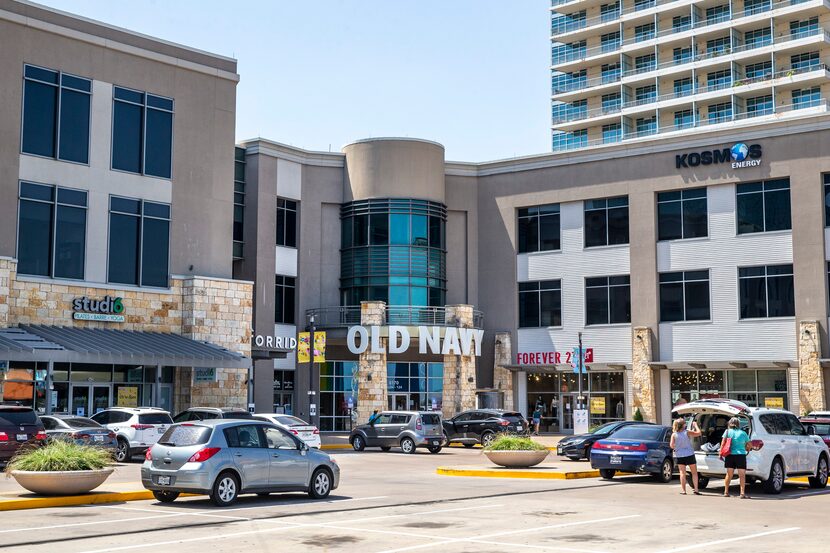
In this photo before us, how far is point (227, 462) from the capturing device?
17594 mm

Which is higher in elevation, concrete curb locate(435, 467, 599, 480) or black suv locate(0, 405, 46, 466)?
black suv locate(0, 405, 46, 466)

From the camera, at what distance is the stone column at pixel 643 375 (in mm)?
49812

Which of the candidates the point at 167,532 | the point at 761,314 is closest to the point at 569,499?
the point at 167,532

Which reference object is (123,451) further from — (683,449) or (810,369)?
(810,369)

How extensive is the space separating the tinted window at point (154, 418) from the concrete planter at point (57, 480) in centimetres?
1139

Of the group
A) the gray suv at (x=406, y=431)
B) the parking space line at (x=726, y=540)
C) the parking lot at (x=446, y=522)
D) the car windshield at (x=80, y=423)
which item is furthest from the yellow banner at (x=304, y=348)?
the parking space line at (x=726, y=540)

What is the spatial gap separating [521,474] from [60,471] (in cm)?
1178

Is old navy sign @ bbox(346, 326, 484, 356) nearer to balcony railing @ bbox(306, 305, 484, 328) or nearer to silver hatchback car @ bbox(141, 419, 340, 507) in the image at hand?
balcony railing @ bbox(306, 305, 484, 328)

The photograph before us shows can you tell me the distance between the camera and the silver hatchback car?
683 inches

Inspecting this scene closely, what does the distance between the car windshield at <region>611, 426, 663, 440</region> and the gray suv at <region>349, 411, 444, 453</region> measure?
1295 cm

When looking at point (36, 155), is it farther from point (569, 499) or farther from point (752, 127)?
point (752, 127)

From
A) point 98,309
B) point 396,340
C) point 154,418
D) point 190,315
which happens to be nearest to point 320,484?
point 154,418

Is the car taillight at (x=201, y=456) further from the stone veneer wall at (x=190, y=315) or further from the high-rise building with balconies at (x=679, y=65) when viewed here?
the high-rise building with balconies at (x=679, y=65)

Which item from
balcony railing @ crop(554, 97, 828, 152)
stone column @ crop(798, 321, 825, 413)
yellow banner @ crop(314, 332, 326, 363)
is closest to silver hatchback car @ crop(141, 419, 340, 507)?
yellow banner @ crop(314, 332, 326, 363)
